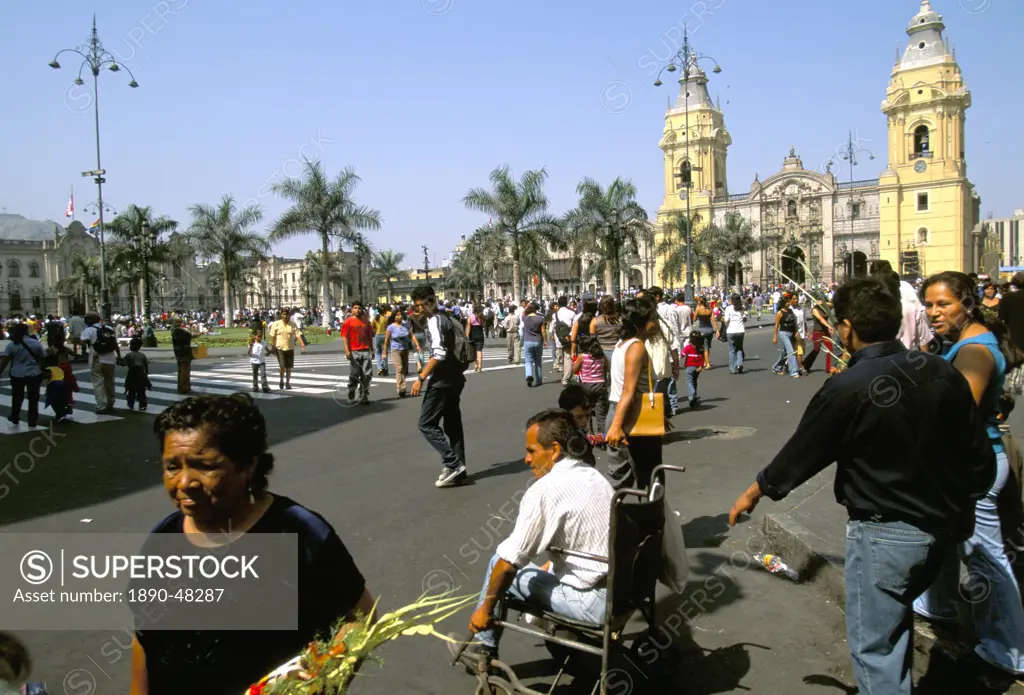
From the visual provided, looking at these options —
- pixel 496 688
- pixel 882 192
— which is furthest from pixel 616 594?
pixel 882 192

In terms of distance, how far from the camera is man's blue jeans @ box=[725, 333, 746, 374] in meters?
16.1

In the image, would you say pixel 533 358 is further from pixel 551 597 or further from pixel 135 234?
pixel 135 234

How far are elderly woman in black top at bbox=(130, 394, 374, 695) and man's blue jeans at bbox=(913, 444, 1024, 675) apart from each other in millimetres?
2830

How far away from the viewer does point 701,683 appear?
3.55m

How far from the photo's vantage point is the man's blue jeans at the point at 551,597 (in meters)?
3.24

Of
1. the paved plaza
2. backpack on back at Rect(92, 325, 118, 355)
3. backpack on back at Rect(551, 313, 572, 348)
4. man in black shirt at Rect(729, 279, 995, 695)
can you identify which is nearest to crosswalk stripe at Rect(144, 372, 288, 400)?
the paved plaza

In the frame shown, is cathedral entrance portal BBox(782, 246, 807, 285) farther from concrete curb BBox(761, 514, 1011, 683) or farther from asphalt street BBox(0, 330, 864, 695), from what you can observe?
asphalt street BBox(0, 330, 864, 695)

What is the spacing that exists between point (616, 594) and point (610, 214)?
34779mm

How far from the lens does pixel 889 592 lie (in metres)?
2.63

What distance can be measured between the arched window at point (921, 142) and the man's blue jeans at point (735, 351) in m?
67.1

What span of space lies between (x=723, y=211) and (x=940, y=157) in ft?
69.9

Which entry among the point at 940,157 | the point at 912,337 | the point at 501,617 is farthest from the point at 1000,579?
the point at 940,157

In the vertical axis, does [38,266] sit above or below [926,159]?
below

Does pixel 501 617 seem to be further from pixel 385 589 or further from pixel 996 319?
pixel 996 319
